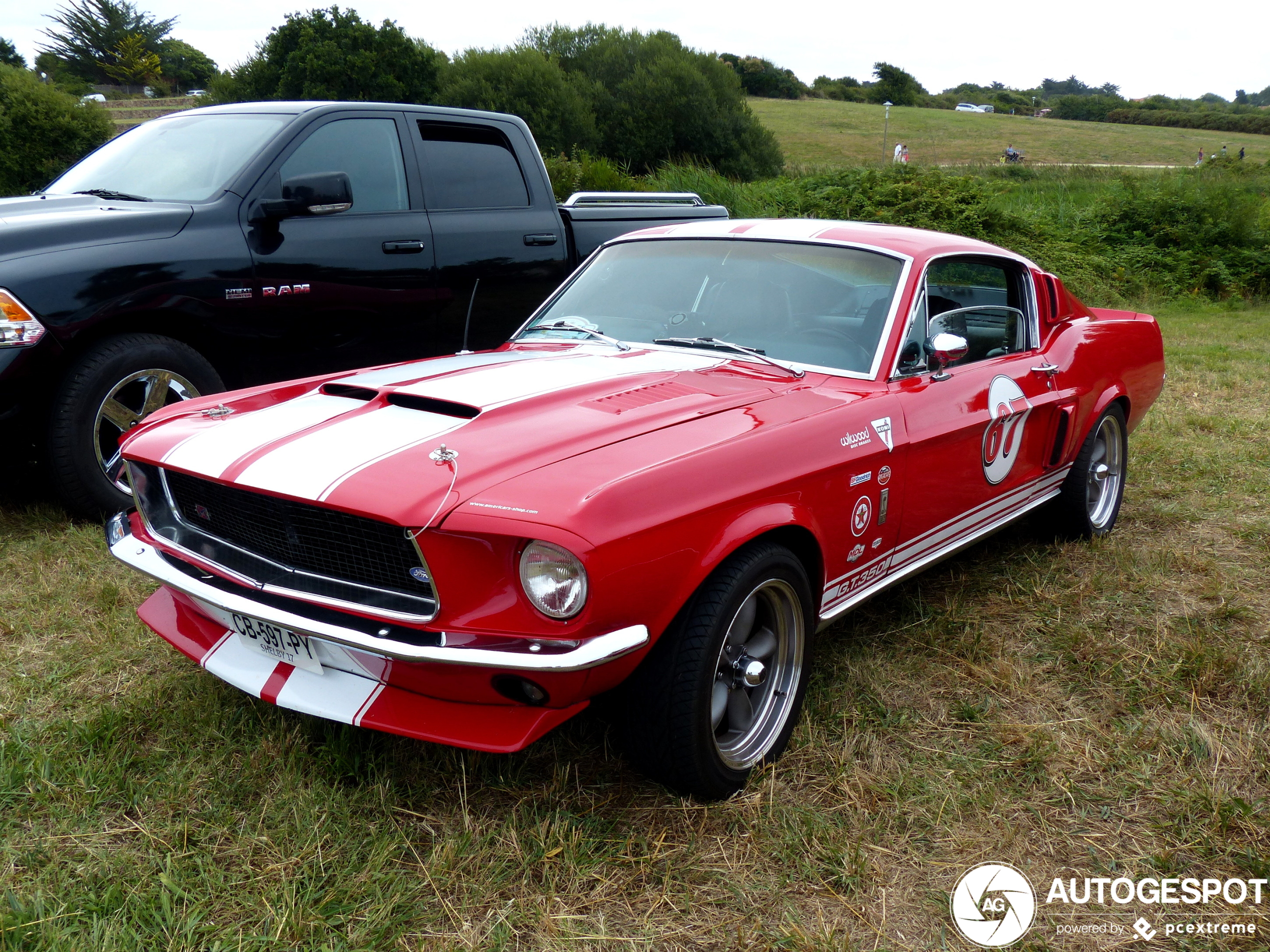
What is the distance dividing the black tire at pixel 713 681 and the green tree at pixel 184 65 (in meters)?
82.1

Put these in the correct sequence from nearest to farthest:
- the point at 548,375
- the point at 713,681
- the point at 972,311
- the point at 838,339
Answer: the point at 713,681 < the point at 548,375 < the point at 838,339 < the point at 972,311

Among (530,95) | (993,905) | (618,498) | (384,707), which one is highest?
(530,95)

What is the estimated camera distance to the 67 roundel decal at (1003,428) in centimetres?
344

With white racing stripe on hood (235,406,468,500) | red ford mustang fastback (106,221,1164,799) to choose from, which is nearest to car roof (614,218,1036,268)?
red ford mustang fastback (106,221,1164,799)

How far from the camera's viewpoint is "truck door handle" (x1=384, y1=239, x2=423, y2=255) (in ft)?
15.9

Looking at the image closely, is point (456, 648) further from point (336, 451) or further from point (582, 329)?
point (582, 329)

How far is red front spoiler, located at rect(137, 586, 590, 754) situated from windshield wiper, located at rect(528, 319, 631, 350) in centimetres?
148

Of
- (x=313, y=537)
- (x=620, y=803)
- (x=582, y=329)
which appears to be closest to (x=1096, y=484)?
(x=582, y=329)

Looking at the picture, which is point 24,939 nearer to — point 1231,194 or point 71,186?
point 71,186

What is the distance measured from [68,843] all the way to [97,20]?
88.8 metres

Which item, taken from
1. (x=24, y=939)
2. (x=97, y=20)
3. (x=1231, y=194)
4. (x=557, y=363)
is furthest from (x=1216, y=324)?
(x=97, y=20)

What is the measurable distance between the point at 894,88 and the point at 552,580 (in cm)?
8237

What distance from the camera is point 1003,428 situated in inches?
139

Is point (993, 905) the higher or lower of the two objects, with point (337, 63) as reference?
lower
